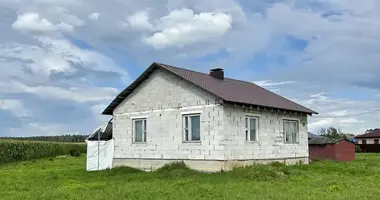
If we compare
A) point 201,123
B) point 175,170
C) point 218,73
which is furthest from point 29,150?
point 201,123

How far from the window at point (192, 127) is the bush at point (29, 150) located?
24267mm

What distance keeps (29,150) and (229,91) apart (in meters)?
27.3

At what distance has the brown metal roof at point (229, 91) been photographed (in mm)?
20750

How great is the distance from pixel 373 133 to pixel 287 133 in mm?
48104

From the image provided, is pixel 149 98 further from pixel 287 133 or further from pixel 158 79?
pixel 287 133

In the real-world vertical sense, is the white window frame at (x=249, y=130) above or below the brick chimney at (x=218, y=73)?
below

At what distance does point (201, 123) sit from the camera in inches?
807

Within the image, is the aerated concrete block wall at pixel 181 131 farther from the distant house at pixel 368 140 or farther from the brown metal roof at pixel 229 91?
the distant house at pixel 368 140

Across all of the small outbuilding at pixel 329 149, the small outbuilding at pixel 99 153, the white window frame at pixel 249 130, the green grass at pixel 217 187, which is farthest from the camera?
the small outbuilding at pixel 329 149

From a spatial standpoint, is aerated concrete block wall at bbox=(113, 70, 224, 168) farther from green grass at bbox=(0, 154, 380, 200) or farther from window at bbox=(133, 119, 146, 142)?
green grass at bbox=(0, 154, 380, 200)

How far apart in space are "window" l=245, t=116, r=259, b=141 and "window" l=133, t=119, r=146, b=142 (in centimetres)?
574

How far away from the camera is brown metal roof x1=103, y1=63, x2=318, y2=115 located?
20750 mm

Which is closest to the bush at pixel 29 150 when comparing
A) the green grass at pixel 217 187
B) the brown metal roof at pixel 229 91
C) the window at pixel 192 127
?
Result: the brown metal roof at pixel 229 91

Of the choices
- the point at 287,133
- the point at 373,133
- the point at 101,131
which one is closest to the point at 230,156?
the point at 287,133
